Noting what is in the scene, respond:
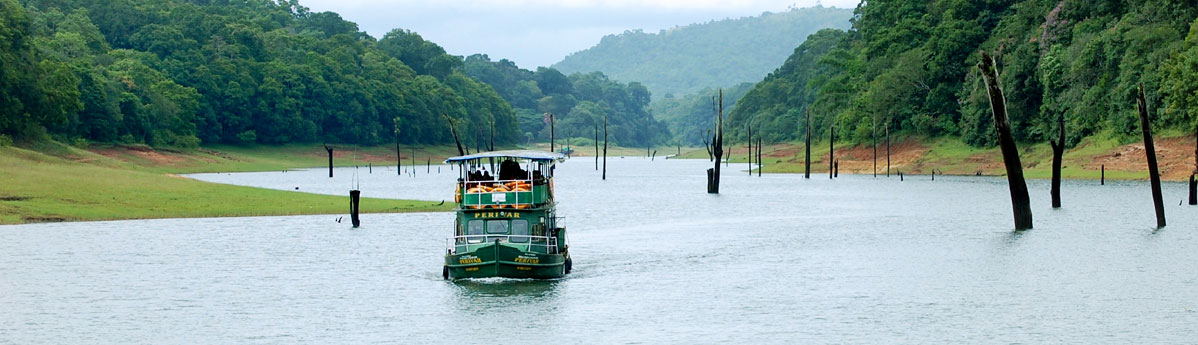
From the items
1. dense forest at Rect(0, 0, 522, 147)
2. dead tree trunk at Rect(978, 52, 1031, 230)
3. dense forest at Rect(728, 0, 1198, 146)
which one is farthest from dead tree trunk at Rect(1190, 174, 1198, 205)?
dense forest at Rect(0, 0, 522, 147)

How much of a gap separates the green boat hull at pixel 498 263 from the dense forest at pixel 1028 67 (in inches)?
2700

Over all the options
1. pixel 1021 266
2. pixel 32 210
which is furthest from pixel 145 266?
pixel 1021 266

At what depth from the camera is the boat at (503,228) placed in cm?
4066

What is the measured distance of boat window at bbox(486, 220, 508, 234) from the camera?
41531 mm

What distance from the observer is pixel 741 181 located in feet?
435

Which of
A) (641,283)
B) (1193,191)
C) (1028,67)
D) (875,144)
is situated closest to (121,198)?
(641,283)

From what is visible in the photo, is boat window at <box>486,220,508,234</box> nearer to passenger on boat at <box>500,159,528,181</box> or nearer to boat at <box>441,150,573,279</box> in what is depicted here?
boat at <box>441,150,573,279</box>

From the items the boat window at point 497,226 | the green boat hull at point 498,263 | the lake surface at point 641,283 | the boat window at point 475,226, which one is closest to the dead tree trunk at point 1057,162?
the lake surface at point 641,283

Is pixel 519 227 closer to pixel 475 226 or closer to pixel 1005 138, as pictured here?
pixel 475 226

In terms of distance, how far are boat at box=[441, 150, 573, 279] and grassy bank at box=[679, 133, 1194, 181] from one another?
73.2 meters

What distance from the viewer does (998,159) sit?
420ft

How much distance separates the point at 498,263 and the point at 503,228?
4.89 ft

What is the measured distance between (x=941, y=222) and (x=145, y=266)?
132 ft

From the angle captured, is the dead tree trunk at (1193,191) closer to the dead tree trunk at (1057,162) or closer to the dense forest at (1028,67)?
the dead tree trunk at (1057,162)
